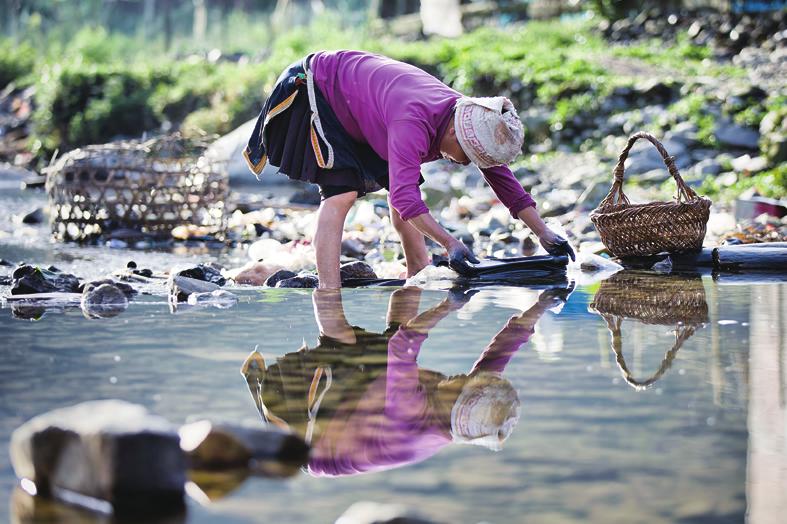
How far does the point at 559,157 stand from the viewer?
38.2 feet

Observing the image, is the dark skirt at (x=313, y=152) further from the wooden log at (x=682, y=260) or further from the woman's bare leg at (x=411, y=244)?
the wooden log at (x=682, y=260)

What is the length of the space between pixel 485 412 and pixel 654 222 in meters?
2.80

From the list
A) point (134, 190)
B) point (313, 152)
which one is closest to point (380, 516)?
point (313, 152)

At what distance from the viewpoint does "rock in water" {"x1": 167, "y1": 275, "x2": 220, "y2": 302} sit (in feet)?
12.9

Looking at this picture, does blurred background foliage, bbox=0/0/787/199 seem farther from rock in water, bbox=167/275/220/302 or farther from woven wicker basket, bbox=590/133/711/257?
rock in water, bbox=167/275/220/302

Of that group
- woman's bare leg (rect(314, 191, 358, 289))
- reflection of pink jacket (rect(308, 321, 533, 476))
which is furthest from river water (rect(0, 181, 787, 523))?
woman's bare leg (rect(314, 191, 358, 289))

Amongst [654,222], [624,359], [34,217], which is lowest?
[34,217]

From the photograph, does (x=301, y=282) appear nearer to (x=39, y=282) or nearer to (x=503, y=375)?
(x=39, y=282)

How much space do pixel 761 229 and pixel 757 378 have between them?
371 cm

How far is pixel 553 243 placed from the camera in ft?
14.7

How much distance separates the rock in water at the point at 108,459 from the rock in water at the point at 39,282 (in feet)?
8.29

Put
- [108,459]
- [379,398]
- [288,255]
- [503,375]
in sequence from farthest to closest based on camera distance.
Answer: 1. [288,255]
2. [503,375]
3. [379,398]
4. [108,459]

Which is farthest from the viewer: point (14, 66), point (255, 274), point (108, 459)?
point (14, 66)

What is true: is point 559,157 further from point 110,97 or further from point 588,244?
point 110,97
